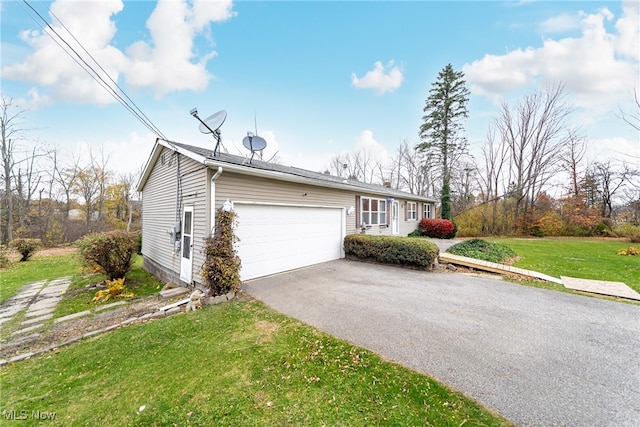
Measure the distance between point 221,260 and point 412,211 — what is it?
47.0ft

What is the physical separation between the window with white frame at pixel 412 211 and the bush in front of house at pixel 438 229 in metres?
0.76

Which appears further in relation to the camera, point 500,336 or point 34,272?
point 34,272

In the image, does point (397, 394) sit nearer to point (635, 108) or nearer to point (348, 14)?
point (348, 14)

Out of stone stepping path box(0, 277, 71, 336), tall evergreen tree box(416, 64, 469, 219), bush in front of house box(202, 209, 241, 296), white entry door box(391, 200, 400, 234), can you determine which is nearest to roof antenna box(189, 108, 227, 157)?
bush in front of house box(202, 209, 241, 296)

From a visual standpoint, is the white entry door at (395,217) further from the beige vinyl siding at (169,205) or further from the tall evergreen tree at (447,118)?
the beige vinyl siding at (169,205)

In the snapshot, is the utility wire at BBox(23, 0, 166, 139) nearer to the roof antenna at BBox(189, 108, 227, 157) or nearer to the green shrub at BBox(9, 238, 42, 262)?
the roof antenna at BBox(189, 108, 227, 157)

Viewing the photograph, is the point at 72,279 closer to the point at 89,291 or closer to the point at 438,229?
the point at 89,291

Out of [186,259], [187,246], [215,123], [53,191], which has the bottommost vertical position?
[186,259]

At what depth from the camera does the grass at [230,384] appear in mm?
2180

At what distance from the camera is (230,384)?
262 centimetres

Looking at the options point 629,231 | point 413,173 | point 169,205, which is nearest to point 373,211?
point 169,205

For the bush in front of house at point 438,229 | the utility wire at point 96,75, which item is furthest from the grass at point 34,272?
the bush in front of house at point 438,229

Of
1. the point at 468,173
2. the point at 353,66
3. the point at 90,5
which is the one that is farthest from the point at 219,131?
the point at 468,173

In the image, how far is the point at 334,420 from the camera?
2.10 m
